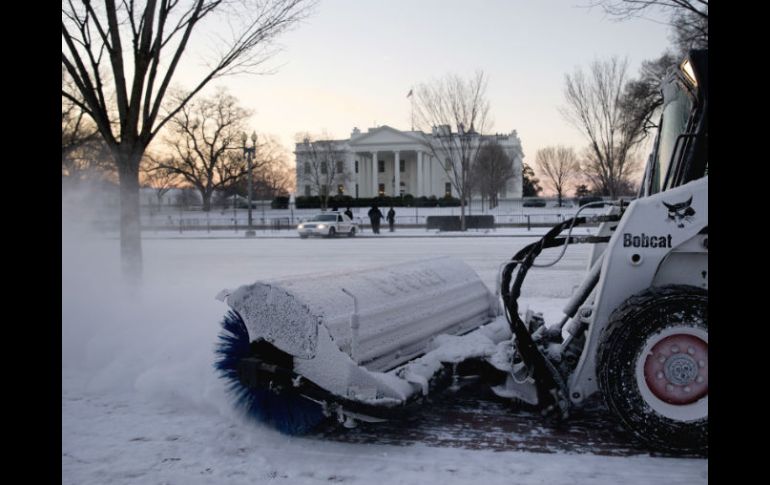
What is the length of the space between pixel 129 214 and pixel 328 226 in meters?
24.7

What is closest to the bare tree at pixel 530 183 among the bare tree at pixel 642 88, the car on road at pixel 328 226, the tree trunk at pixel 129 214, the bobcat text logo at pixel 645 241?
the car on road at pixel 328 226

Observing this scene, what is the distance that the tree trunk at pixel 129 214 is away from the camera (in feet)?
26.4

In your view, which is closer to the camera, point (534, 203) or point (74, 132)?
point (74, 132)

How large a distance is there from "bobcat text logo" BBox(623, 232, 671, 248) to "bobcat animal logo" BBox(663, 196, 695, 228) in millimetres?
102

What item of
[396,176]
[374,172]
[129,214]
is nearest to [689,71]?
[129,214]

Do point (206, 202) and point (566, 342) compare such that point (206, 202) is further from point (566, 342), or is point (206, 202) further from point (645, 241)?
point (645, 241)

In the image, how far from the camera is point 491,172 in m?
63.3

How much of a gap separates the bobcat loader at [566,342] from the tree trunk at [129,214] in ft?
15.2

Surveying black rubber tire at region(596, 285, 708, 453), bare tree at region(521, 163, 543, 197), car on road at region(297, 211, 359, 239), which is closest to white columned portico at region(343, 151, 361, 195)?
bare tree at region(521, 163, 543, 197)

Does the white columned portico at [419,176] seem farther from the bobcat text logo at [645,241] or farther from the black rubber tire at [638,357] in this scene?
the black rubber tire at [638,357]

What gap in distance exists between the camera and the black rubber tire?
3.54 meters

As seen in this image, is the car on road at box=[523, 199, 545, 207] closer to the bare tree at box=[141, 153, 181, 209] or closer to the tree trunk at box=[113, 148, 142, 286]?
the bare tree at box=[141, 153, 181, 209]

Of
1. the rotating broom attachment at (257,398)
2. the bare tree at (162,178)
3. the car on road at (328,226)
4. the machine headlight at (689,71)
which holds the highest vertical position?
the bare tree at (162,178)
